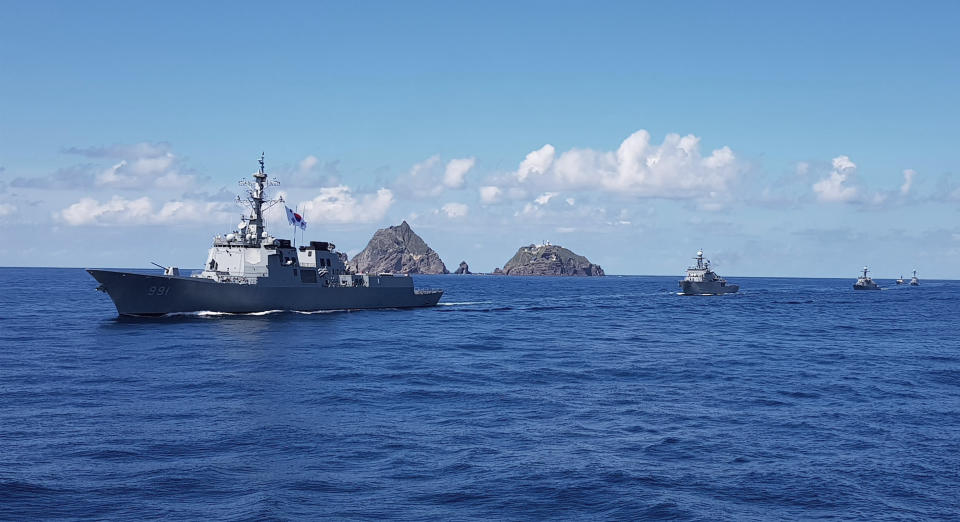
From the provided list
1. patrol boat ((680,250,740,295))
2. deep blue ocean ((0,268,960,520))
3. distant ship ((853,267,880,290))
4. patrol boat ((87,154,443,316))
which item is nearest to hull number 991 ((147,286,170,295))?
patrol boat ((87,154,443,316))

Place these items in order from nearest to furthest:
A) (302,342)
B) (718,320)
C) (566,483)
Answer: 1. (566,483)
2. (302,342)
3. (718,320)

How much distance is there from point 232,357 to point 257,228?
101ft

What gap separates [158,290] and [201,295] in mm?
3500

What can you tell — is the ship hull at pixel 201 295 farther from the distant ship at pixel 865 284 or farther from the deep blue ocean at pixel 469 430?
the distant ship at pixel 865 284

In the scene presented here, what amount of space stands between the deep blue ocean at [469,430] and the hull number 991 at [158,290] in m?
10.6

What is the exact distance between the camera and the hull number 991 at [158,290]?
5588 cm

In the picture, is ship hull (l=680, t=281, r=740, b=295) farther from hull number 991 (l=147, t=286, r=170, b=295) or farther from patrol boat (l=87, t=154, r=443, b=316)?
hull number 991 (l=147, t=286, r=170, b=295)

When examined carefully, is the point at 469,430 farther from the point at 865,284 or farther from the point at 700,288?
the point at 865,284

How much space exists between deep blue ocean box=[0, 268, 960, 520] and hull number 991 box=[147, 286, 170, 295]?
10565 mm

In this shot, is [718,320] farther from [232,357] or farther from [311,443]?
[311,443]

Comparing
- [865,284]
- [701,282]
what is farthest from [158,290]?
[865,284]

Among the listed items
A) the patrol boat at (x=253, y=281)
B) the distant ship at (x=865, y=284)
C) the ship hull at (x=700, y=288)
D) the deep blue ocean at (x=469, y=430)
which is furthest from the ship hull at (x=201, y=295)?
the distant ship at (x=865, y=284)

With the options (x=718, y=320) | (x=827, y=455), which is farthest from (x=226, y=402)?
(x=718, y=320)

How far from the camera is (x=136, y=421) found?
2195cm
